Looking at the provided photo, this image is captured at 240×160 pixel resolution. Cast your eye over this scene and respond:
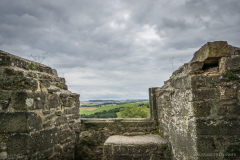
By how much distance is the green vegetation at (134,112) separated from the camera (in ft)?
47.2

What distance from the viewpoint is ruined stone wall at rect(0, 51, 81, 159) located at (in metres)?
2.57

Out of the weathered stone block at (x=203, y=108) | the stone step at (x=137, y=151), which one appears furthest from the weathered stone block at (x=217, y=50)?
the stone step at (x=137, y=151)

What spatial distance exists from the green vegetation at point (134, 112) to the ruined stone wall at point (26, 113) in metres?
11.3

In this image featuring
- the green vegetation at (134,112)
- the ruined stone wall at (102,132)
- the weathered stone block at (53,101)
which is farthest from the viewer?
the green vegetation at (134,112)

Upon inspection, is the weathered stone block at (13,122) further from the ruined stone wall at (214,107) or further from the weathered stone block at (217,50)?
the weathered stone block at (217,50)

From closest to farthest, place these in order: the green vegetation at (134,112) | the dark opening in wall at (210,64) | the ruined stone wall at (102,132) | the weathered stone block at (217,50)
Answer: the weathered stone block at (217,50), the dark opening in wall at (210,64), the ruined stone wall at (102,132), the green vegetation at (134,112)

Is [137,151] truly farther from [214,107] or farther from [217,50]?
[217,50]

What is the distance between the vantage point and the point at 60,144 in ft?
11.9

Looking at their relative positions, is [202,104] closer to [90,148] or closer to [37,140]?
[37,140]

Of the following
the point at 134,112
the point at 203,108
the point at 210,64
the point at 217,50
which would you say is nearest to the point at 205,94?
the point at 203,108

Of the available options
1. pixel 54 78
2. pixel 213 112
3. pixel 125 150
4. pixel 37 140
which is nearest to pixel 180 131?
pixel 213 112

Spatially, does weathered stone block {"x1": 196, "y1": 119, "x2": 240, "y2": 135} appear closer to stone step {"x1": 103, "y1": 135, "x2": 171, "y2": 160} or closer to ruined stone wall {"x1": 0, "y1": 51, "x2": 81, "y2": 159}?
stone step {"x1": 103, "y1": 135, "x2": 171, "y2": 160}

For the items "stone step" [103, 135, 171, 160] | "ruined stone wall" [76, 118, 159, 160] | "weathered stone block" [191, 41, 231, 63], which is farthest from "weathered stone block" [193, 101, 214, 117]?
"ruined stone wall" [76, 118, 159, 160]

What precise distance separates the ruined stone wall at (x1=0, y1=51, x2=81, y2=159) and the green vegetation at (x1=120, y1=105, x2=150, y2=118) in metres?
11.3
